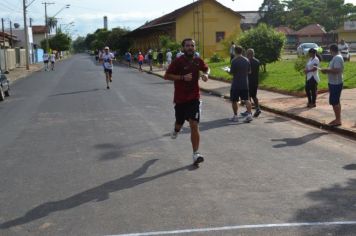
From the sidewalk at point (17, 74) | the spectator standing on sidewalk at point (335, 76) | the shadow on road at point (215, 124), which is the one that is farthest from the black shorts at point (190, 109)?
the sidewalk at point (17, 74)

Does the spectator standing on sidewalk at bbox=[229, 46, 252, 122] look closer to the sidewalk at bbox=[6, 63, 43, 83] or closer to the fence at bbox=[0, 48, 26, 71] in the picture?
the sidewalk at bbox=[6, 63, 43, 83]

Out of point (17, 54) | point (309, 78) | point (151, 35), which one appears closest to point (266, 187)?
point (309, 78)

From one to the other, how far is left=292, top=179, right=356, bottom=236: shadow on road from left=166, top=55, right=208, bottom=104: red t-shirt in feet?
8.46

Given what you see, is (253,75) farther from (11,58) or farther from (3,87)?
(11,58)

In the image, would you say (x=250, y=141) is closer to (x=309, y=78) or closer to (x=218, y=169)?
(x=218, y=169)

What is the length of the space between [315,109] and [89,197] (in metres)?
9.23

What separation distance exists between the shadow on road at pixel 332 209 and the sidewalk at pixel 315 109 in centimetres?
436

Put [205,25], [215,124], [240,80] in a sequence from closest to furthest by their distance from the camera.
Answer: [215,124]
[240,80]
[205,25]

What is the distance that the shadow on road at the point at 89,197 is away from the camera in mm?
6052

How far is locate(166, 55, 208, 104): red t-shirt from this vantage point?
28.4ft

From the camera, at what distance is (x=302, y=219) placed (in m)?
5.78

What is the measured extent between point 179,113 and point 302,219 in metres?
3.47

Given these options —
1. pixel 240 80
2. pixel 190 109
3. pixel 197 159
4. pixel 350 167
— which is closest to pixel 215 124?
pixel 240 80

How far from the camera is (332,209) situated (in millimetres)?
6121
